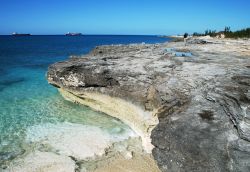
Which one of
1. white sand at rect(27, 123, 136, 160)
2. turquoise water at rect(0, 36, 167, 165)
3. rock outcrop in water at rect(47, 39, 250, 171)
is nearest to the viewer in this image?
rock outcrop in water at rect(47, 39, 250, 171)

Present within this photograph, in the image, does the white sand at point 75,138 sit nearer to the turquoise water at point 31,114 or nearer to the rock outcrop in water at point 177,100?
the turquoise water at point 31,114

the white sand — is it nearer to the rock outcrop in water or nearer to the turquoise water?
the turquoise water

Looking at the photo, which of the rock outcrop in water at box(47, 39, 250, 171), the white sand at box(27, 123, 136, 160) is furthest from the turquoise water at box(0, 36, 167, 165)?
the rock outcrop in water at box(47, 39, 250, 171)

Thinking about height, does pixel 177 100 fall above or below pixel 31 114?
above

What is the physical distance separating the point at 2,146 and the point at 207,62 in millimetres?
11661

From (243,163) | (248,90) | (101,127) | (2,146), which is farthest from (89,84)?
(243,163)

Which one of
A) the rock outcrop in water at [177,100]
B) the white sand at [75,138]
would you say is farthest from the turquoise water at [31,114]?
the rock outcrop in water at [177,100]

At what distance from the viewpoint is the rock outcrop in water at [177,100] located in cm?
860

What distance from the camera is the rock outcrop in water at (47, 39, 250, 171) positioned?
8.60m

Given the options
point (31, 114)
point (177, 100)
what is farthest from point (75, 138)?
point (177, 100)

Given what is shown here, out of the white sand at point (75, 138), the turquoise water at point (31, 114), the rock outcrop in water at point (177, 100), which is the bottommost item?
the white sand at point (75, 138)

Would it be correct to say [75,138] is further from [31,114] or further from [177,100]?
[177,100]

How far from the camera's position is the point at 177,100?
11.8 m

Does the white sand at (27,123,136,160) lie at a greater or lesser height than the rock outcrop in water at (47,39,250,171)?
lesser
